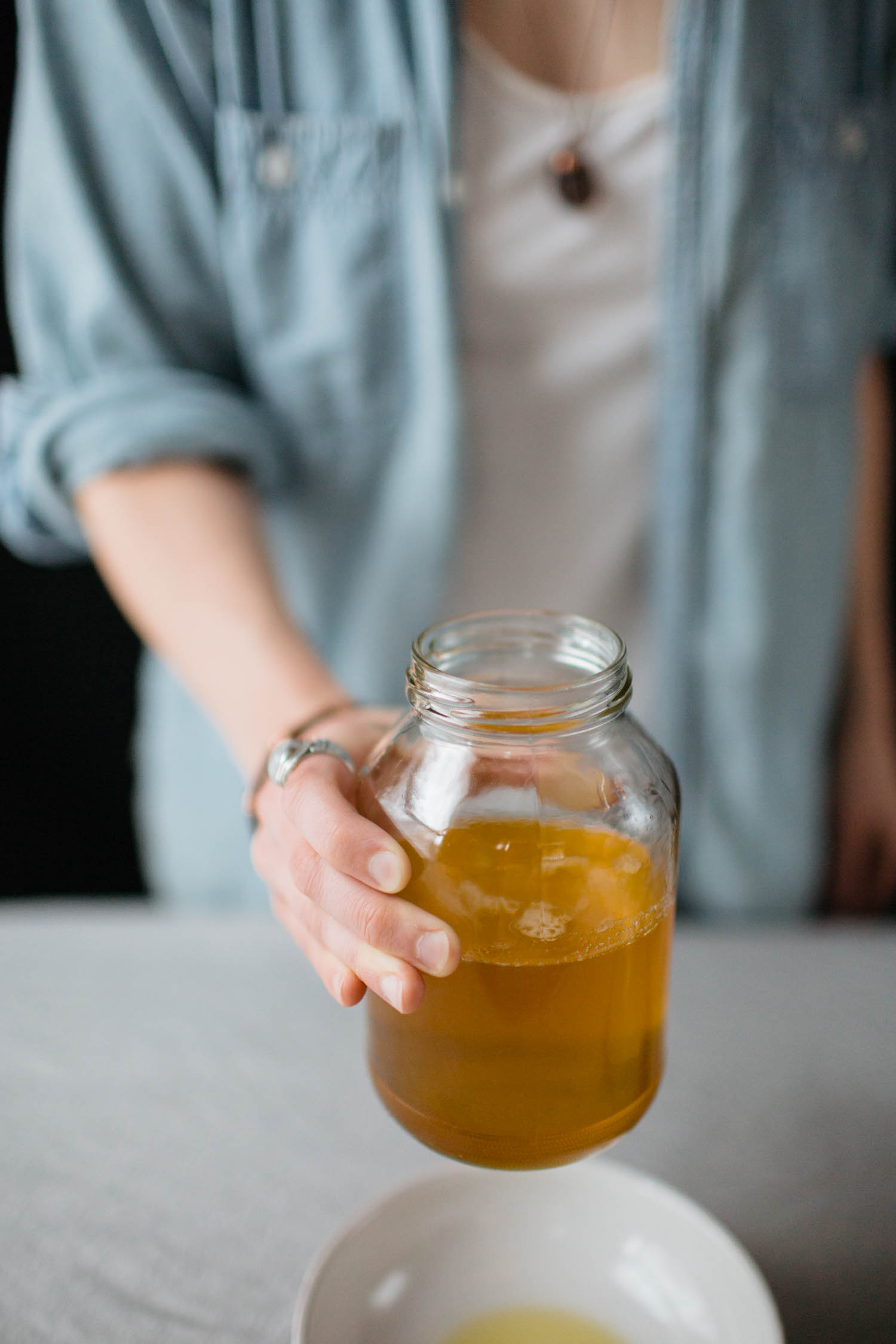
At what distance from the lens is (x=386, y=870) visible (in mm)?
470

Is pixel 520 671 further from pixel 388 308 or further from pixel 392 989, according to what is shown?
pixel 388 308

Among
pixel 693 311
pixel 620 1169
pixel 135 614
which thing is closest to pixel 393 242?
pixel 693 311

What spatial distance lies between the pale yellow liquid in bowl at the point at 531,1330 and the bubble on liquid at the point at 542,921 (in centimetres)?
24

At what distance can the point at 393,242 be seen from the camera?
94cm

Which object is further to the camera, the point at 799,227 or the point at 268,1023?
the point at 799,227

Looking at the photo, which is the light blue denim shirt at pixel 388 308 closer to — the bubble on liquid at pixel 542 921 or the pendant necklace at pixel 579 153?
the pendant necklace at pixel 579 153

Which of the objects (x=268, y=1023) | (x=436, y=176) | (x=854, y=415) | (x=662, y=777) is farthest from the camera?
(x=854, y=415)

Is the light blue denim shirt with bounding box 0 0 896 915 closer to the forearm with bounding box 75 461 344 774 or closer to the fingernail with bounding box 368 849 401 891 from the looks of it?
the forearm with bounding box 75 461 344 774

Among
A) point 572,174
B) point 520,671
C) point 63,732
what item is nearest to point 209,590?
point 520,671

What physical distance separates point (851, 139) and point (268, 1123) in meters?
0.92

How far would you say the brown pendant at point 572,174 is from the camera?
923 mm

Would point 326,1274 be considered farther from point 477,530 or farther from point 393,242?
point 393,242

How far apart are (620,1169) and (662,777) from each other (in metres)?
0.25

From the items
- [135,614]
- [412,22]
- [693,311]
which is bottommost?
[135,614]
